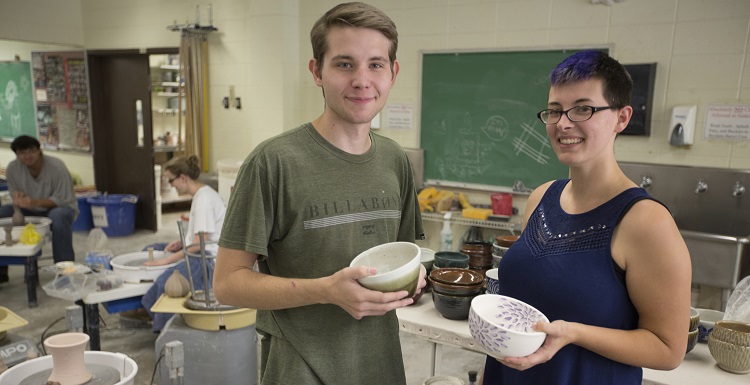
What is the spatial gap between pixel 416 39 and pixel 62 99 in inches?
198

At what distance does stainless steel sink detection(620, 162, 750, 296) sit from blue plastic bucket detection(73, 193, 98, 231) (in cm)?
599

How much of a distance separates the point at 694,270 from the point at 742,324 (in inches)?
69.6

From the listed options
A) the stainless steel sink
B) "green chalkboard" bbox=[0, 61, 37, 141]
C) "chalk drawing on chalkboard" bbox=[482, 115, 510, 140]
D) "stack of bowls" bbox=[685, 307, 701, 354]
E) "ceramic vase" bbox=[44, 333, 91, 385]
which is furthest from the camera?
"green chalkboard" bbox=[0, 61, 37, 141]

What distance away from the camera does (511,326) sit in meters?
1.16

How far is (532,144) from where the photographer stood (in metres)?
4.22

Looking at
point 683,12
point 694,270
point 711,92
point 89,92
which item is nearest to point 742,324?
point 694,270

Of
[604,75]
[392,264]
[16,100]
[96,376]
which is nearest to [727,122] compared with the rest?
[604,75]

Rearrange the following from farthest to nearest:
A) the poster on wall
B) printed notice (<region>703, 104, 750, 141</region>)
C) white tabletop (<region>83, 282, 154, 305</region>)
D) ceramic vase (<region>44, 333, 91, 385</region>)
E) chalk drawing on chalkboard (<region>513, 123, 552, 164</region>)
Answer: the poster on wall < chalk drawing on chalkboard (<region>513, 123, 552, 164</region>) < printed notice (<region>703, 104, 750, 141</region>) < white tabletop (<region>83, 282, 154, 305</region>) < ceramic vase (<region>44, 333, 91, 385</region>)

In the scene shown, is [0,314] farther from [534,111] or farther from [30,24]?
[30,24]

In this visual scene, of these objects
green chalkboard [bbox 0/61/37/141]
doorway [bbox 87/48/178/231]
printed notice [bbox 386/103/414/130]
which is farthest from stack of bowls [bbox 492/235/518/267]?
green chalkboard [bbox 0/61/37/141]

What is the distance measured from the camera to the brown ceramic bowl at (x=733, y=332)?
1.66 meters

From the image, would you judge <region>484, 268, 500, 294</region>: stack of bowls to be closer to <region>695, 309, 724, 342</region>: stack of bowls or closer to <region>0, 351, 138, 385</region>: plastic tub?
<region>695, 309, 724, 342</region>: stack of bowls

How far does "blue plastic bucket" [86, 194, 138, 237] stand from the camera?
639 cm

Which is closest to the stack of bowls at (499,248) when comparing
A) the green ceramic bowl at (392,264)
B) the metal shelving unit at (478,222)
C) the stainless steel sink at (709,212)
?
the green ceramic bowl at (392,264)
